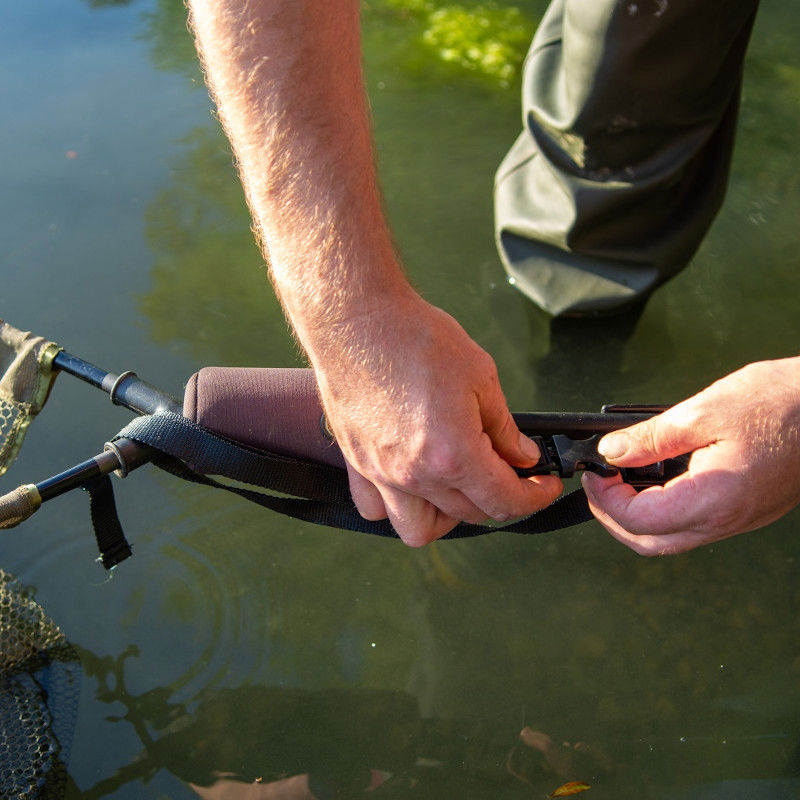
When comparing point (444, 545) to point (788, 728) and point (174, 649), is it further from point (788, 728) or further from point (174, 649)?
point (788, 728)

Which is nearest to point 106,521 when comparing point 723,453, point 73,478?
point 73,478

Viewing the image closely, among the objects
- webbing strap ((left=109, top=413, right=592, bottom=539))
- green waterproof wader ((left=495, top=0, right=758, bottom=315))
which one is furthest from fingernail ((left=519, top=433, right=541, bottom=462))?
green waterproof wader ((left=495, top=0, right=758, bottom=315))

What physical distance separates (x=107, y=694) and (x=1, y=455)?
0.37 meters

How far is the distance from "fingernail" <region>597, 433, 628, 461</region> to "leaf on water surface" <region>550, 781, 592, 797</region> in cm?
47

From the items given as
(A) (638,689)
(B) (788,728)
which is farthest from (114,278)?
(B) (788,728)

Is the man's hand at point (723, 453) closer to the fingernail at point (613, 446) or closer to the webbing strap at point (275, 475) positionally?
the fingernail at point (613, 446)

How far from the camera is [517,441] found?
3.43 ft

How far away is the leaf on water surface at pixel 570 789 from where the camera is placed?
1.21 m

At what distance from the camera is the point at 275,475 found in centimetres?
114

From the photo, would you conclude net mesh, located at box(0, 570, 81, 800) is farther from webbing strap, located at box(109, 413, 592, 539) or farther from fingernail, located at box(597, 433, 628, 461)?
fingernail, located at box(597, 433, 628, 461)

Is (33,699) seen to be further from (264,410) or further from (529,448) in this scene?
(529,448)

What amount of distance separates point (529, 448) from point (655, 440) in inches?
5.5

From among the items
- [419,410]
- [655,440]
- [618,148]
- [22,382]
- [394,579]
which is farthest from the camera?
[618,148]

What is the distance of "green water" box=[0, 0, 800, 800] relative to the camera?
1.26 meters
